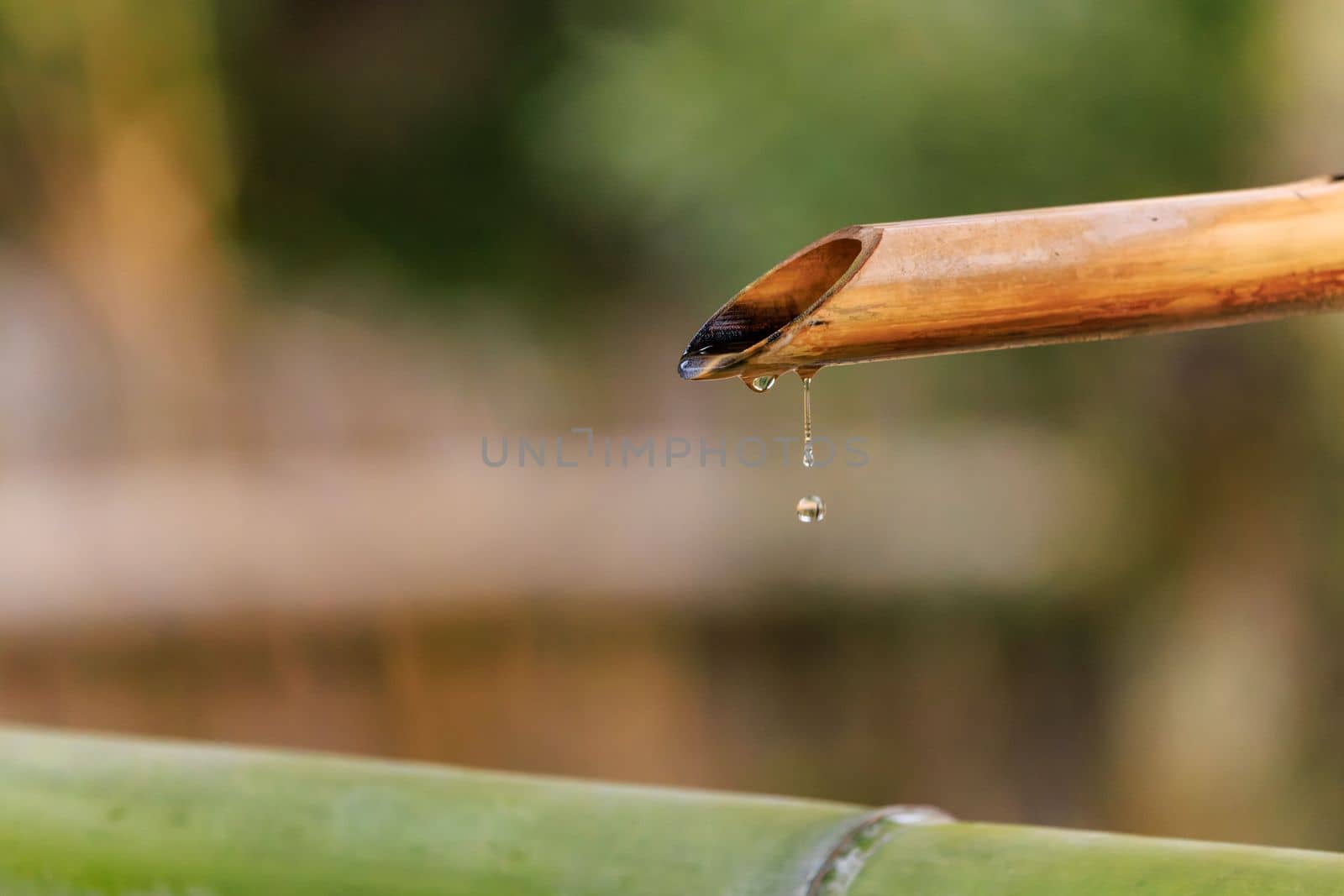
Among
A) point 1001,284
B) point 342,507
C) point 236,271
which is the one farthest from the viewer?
point 236,271

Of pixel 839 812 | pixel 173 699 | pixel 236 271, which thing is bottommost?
pixel 173 699

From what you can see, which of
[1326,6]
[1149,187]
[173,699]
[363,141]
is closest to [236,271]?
[363,141]

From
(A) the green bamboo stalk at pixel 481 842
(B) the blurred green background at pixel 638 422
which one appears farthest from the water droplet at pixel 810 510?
(B) the blurred green background at pixel 638 422

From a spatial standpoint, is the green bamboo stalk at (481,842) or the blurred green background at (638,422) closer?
the green bamboo stalk at (481,842)

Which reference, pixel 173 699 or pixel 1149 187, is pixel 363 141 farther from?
pixel 1149 187

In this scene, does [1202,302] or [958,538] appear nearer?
[1202,302]

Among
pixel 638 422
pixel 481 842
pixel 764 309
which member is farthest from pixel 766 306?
pixel 638 422

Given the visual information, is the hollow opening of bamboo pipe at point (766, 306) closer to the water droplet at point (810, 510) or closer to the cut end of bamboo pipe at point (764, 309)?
the cut end of bamboo pipe at point (764, 309)
